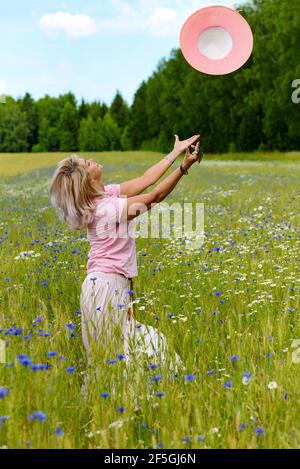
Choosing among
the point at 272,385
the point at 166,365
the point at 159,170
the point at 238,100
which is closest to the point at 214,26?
the point at 159,170

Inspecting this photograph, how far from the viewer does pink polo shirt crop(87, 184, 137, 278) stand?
4.30 meters

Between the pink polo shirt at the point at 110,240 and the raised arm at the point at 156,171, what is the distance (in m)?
0.28

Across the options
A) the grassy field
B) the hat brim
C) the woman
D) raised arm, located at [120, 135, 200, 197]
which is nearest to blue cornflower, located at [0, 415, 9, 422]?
the grassy field

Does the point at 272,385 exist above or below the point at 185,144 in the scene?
below

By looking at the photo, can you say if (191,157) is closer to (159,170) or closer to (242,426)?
(159,170)

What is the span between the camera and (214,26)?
443cm

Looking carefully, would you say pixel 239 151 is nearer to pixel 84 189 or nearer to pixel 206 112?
pixel 206 112

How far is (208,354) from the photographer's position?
4.03 metres

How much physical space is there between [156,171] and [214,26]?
3.45 ft

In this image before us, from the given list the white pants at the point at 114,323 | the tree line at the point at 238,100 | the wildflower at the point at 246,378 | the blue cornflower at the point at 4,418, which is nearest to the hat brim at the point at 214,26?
the white pants at the point at 114,323

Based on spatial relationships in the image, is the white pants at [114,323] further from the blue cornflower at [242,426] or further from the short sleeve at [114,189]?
the blue cornflower at [242,426]

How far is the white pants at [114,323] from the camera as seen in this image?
3.71 meters

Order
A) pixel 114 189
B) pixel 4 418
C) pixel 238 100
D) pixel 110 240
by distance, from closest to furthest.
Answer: pixel 4 418 → pixel 110 240 → pixel 114 189 → pixel 238 100

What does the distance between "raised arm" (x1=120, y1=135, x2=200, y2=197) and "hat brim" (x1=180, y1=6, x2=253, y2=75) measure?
0.51 meters
